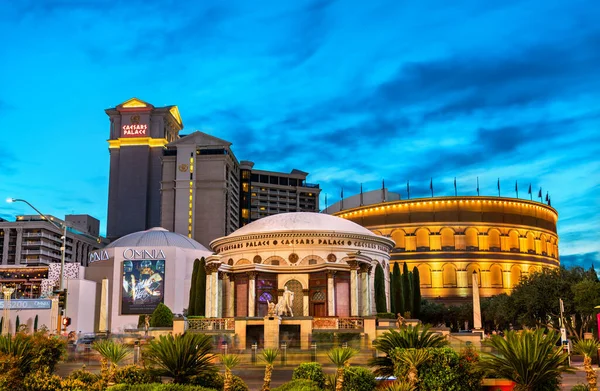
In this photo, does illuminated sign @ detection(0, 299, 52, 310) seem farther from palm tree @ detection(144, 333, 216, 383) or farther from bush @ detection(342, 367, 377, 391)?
bush @ detection(342, 367, 377, 391)

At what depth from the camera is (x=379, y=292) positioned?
162 ft

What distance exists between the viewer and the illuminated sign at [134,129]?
503ft

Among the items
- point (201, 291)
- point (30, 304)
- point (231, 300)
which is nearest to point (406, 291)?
point (231, 300)

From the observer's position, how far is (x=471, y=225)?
9612cm

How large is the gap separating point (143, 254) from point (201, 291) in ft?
80.2

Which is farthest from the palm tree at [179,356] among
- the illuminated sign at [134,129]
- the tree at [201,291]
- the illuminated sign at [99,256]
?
the illuminated sign at [134,129]

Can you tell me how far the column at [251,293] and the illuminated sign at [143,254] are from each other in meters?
25.8

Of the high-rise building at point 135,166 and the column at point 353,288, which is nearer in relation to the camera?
the column at point 353,288

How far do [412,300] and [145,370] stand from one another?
42.0 m

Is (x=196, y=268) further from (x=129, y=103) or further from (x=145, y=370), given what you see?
(x=129, y=103)

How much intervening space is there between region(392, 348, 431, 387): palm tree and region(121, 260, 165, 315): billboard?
59381mm

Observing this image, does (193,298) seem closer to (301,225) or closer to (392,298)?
(301,225)

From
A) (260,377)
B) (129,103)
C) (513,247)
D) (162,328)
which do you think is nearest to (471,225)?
(513,247)

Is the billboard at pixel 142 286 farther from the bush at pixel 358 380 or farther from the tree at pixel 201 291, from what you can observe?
the bush at pixel 358 380
